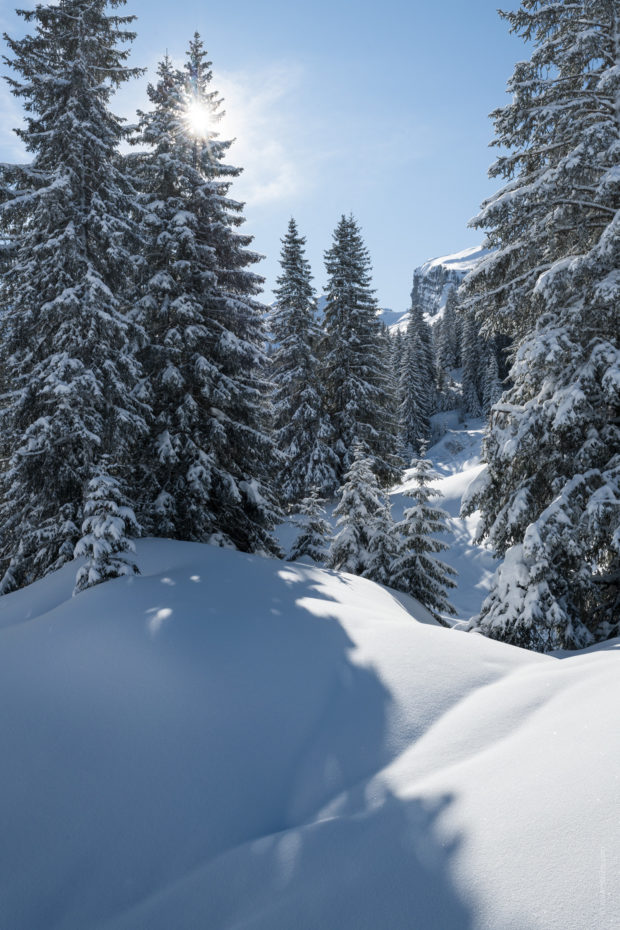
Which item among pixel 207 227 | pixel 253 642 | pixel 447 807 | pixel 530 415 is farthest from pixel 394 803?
pixel 207 227

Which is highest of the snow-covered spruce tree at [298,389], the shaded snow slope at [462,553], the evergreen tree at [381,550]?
the snow-covered spruce tree at [298,389]

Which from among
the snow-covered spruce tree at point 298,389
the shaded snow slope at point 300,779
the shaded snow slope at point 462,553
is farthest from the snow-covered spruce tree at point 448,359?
the shaded snow slope at point 300,779

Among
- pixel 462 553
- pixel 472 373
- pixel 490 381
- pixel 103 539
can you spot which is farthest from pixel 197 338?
pixel 472 373

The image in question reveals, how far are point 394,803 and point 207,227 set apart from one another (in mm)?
14327

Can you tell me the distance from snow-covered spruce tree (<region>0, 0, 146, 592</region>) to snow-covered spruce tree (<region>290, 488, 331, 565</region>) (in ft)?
16.1

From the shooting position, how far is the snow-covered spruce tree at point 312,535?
13.3 metres

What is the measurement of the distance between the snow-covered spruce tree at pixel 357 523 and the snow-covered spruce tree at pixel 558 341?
4.07 meters

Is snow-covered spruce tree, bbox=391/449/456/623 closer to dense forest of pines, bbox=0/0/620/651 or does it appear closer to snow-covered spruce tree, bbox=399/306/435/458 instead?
dense forest of pines, bbox=0/0/620/651

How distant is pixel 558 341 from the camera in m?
6.88

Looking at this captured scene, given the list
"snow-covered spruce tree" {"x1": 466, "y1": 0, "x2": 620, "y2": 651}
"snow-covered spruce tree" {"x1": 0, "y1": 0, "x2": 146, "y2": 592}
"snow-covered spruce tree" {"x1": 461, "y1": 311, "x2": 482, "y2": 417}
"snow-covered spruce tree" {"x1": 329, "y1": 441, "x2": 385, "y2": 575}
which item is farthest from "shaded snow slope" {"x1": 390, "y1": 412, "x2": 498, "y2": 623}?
"snow-covered spruce tree" {"x1": 461, "y1": 311, "x2": 482, "y2": 417}

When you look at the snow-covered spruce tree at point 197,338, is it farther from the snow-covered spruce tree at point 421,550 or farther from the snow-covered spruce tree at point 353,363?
the snow-covered spruce tree at point 353,363

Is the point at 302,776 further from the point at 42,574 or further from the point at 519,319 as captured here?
the point at 42,574

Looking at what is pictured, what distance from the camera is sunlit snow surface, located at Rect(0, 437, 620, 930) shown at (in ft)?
7.09

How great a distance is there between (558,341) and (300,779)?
6.45 metres
